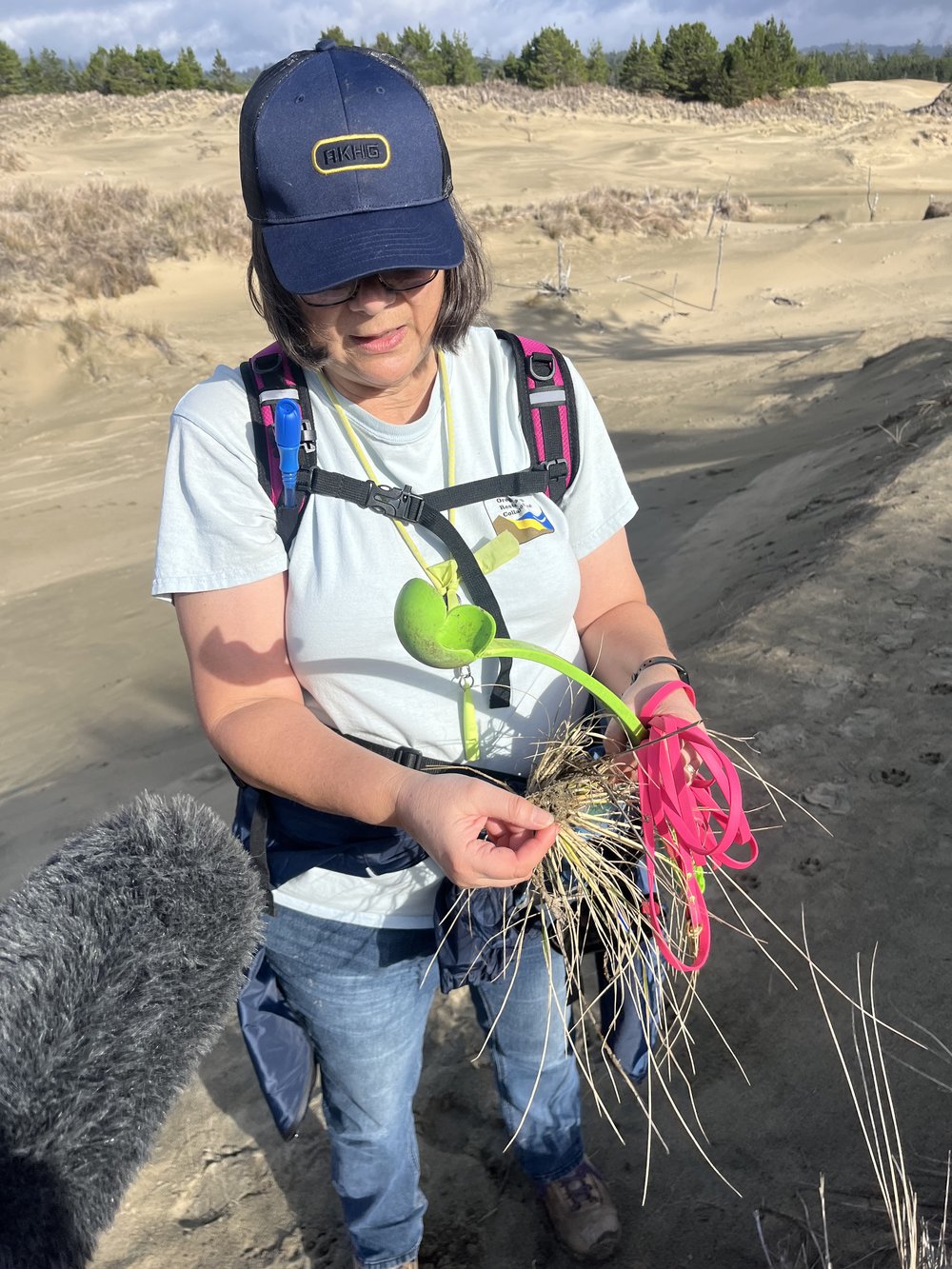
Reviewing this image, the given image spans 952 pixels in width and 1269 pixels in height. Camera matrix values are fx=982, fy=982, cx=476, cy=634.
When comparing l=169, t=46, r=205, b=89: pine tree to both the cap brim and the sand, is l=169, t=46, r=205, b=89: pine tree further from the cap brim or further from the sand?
the cap brim

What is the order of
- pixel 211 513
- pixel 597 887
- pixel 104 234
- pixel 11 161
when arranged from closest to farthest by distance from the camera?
pixel 211 513 → pixel 597 887 → pixel 104 234 → pixel 11 161

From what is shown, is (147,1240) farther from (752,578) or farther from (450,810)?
(752,578)

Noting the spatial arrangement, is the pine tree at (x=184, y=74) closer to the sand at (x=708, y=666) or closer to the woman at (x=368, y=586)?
the sand at (x=708, y=666)

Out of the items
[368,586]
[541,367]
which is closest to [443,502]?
[368,586]

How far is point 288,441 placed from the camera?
1423 mm

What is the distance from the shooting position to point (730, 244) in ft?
55.7

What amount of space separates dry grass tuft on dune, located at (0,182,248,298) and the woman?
13252 mm

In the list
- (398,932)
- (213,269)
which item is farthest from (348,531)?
(213,269)

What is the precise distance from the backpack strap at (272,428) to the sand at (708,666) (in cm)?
114

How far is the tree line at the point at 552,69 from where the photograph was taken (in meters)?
35.8

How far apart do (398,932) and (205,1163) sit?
127 centimetres

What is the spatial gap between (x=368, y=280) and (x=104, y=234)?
1611cm

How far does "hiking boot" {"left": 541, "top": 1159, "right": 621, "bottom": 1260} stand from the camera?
81.0 inches

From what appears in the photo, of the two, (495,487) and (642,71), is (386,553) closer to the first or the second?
(495,487)
